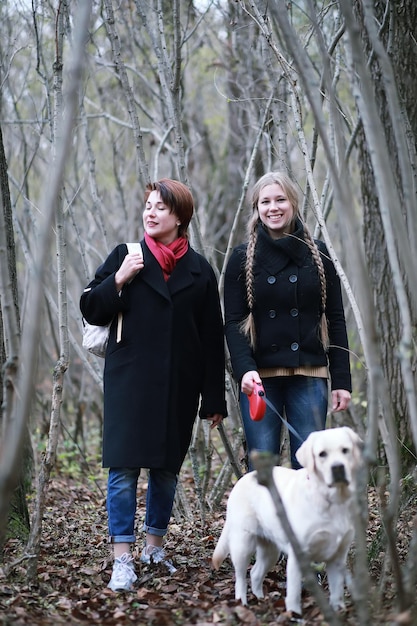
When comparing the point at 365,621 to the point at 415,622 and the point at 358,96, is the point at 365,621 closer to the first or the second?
the point at 415,622

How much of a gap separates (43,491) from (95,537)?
1581mm

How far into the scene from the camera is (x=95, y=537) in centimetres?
532

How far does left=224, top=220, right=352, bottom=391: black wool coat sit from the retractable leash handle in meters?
0.15

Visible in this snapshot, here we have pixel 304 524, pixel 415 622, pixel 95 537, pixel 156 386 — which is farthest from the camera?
pixel 95 537

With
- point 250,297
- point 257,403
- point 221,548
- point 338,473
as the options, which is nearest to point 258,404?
point 257,403

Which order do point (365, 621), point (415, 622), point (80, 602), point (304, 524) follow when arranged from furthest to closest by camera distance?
point (80, 602), point (304, 524), point (415, 622), point (365, 621)

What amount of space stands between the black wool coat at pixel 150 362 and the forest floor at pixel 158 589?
67 centimetres

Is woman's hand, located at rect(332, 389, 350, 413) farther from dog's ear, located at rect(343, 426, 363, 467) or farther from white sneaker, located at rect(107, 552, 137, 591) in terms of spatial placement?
white sneaker, located at rect(107, 552, 137, 591)

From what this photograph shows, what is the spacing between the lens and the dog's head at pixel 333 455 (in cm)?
315

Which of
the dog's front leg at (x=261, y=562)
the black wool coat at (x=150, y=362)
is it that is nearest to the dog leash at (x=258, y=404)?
the black wool coat at (x=150, y=362)

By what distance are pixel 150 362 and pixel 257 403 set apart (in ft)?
2.19

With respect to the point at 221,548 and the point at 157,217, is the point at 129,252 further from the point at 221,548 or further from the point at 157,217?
the point at 221,548

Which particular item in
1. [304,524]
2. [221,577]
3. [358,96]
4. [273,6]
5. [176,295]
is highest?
[273,6]

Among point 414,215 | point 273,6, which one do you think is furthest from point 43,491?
point 273,6
